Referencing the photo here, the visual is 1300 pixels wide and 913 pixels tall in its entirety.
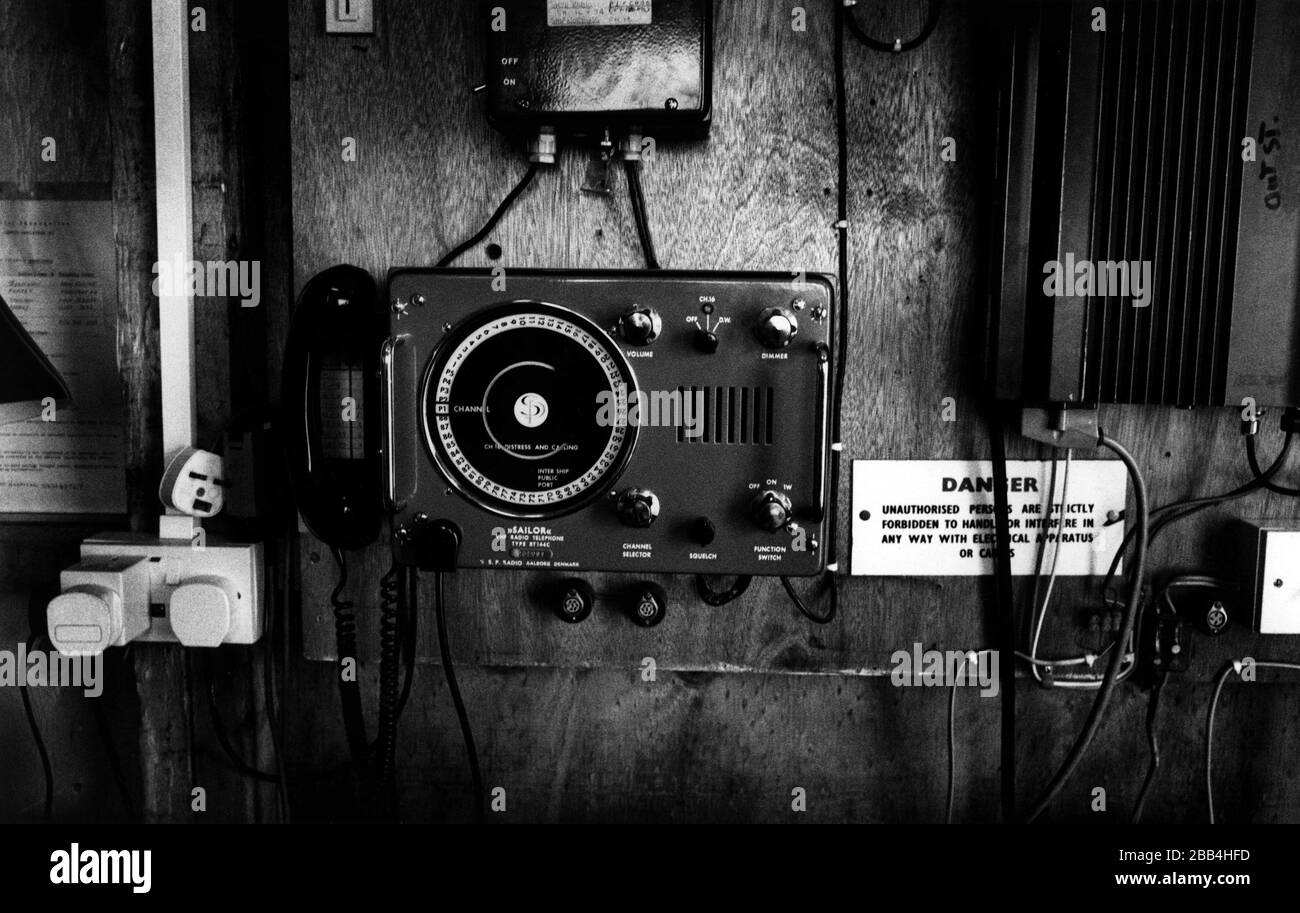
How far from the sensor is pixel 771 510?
950mm

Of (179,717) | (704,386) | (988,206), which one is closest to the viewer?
(704,386)

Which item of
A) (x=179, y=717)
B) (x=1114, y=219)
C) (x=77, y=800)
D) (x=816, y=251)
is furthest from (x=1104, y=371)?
(x=77, y=800)

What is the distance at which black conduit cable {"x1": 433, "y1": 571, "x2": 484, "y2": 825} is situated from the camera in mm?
1063

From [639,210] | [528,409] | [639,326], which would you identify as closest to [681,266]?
[639,210]

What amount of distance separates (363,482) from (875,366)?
740 mm

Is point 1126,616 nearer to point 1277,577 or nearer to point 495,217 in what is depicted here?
point 1277,577

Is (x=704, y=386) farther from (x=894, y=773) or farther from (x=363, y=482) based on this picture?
(x=894, y=773)

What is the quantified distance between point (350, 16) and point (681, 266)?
565mm

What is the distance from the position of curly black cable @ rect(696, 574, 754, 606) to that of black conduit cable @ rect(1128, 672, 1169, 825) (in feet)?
2.00

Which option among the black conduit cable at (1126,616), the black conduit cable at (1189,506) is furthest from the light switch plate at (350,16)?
the black conduit cable at (1189,506)

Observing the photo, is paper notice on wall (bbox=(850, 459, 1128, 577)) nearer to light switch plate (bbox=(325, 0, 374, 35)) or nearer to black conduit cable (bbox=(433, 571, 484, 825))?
black conduit cable (bbox=(433, 571, 484, 825))

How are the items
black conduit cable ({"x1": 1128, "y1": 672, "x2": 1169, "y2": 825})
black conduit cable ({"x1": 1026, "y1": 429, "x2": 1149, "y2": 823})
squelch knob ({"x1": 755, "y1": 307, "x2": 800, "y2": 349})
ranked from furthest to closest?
1. black conduit cable ({"x1": 1128, "y1": 672, "x2": 1169, "y2": 825})
2. black conduit cable ({"x1": 1026, "y1": 429, "x2": 1149, "y2": 823})
3. squelch knob ({"x1": 755, "y1": 307, "x2": 800, "y2": 349})

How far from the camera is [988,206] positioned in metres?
1.08

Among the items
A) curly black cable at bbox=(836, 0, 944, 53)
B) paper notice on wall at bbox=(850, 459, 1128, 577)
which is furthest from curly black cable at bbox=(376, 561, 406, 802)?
curly black cable at bbox=(836, 0, 944, 53)
